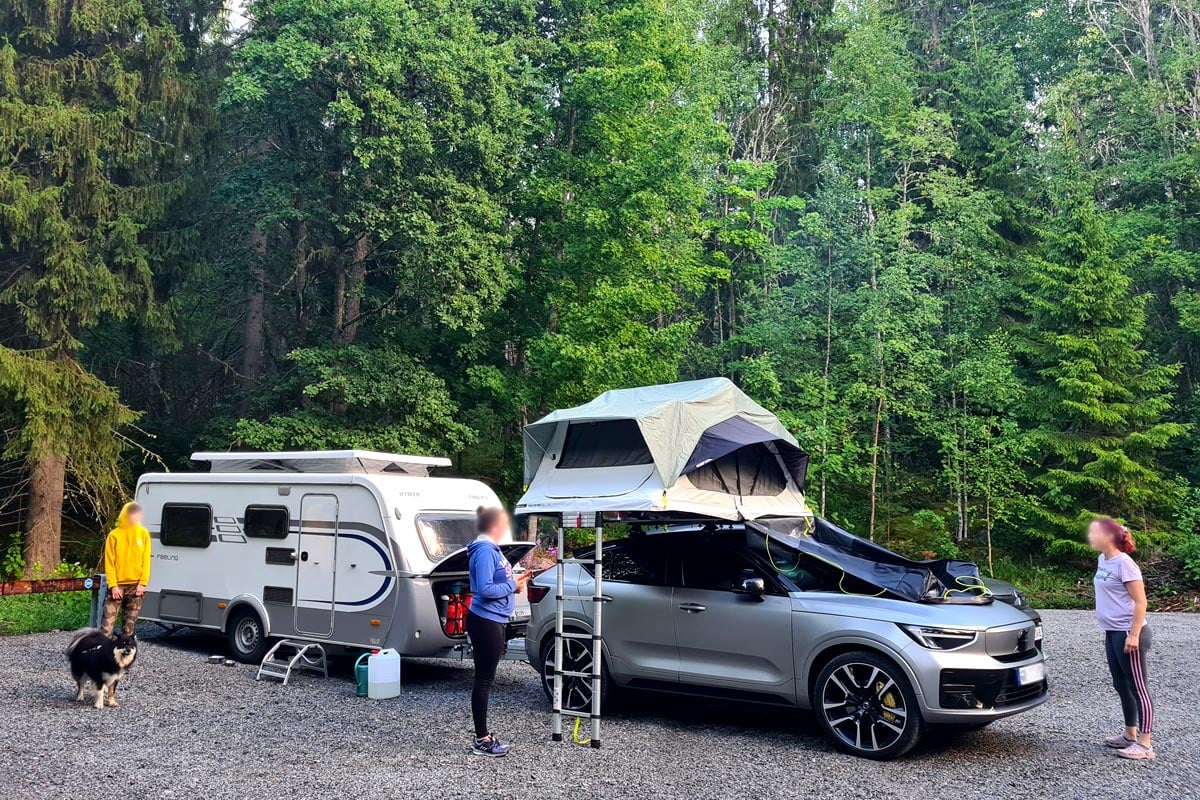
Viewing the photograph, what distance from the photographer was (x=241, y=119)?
21703mm

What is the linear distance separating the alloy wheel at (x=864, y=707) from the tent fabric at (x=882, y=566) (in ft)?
2.08

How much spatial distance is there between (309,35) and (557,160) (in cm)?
638

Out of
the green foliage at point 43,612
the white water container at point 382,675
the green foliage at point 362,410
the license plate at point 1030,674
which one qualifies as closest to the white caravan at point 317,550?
the white water container at point 382,675

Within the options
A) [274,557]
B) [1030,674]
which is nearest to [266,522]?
[274,557]

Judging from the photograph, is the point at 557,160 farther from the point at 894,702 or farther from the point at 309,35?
the point at 894,702

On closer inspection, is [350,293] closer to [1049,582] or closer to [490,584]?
[1049,582]

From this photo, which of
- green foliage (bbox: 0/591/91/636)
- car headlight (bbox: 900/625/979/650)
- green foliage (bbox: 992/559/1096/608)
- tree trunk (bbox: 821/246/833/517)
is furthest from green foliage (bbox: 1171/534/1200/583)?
green foliage (bbox: 0/591/91/636)

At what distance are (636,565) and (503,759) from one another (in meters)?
2.09

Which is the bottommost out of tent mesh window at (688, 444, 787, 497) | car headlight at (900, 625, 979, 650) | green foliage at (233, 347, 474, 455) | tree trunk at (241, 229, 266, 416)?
car headlight at (900, 625, 979, 650)

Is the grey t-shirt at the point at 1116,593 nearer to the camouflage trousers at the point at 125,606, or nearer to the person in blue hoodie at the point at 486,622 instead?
the person in blue hoodie at the point at 486,622

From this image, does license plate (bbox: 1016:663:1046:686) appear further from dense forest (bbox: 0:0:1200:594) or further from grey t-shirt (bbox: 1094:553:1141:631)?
dense forest (bbox: 0:0:1200:594)

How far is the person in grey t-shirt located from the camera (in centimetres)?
666

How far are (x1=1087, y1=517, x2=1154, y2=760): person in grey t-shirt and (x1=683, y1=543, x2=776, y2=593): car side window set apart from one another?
238 cm

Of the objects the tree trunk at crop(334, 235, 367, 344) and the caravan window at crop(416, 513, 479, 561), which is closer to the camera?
the caravan window at crop(416, 513, 479, 561)
